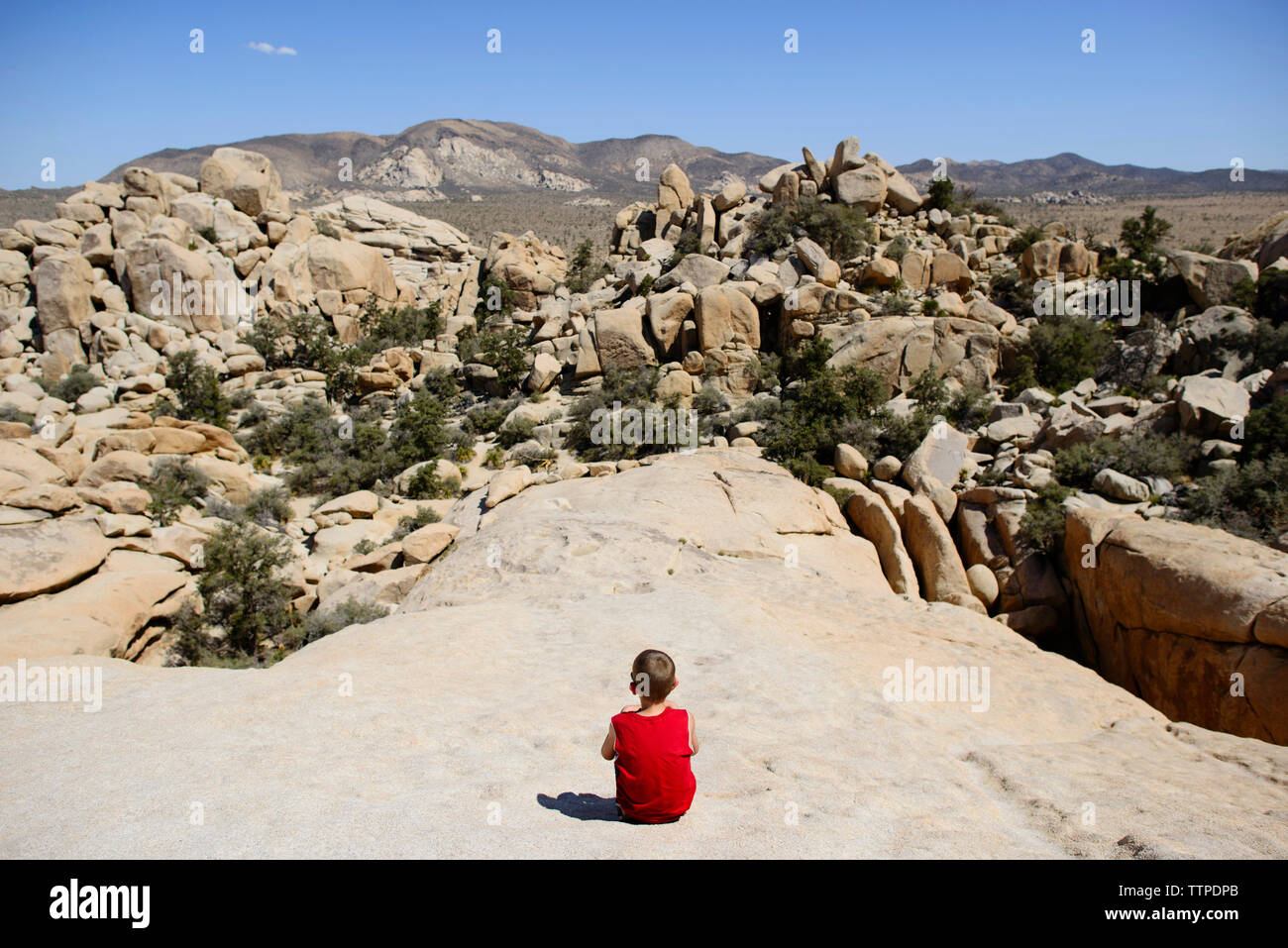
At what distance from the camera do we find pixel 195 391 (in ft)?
74.9

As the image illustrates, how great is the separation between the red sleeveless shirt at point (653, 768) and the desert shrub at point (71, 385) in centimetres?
2783

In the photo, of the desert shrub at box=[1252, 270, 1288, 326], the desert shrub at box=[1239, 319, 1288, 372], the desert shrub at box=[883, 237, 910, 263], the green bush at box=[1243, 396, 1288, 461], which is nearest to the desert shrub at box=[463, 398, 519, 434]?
the desert shrub at box=[883, 237, 910, 263]

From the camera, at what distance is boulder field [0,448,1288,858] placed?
12.2 feet

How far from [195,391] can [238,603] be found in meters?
14.9

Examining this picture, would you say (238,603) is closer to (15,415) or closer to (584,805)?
(584,805)

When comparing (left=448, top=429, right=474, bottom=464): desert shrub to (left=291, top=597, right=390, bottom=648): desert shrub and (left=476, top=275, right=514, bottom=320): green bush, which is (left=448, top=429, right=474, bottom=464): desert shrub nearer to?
(left=291, top=597, right=390, bottom=648): desert shrub

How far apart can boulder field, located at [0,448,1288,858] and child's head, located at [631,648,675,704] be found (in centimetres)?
77

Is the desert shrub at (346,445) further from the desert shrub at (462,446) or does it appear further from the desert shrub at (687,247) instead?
the desert shrub at (687,247)

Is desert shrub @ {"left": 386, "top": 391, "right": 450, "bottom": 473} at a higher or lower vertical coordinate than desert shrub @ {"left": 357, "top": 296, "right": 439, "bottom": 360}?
lower

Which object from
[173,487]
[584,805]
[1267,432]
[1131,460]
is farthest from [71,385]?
[1267,432]

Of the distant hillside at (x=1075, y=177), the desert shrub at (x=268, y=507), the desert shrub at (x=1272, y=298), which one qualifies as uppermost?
the distant hillside at (x=1075, y=177)

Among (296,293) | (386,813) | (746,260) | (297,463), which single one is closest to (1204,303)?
(746,260)

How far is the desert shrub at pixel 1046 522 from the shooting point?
40.4ft

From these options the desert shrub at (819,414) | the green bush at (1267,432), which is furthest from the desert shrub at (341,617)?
the green bush at (1267,432)
